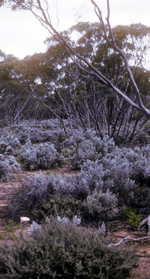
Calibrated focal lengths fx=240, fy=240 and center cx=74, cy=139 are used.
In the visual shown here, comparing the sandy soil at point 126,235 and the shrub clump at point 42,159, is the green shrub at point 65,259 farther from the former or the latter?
the shrub clump at point 42,159

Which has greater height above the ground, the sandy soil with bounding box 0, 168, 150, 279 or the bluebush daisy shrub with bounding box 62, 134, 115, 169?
the bluebush daisy shrub with bounding box 62, 134, 115, 169

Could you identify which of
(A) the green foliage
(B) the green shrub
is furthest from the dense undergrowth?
(A) the green foliage

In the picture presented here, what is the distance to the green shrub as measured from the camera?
249cm

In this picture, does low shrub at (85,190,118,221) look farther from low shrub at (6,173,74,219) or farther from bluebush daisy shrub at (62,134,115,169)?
bluebush daisy shrub at (62,134,115,169)

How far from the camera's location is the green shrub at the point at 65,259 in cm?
249

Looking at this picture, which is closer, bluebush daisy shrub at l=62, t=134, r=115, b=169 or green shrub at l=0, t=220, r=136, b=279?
green shrub at l=0, t=220, r=136, b=279

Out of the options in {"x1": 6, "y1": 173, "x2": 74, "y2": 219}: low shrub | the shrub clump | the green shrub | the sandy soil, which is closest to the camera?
the green shrub

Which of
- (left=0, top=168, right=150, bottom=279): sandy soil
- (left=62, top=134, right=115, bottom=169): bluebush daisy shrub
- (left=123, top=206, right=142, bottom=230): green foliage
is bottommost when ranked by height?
(left=0, top=168, right=150, bottom=279): sandy soil

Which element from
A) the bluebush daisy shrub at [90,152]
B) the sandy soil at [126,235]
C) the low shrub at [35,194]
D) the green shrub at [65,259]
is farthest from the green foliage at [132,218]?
the bluebush daisy shrub at [90,152]

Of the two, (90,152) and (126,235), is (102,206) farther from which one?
(90,152)

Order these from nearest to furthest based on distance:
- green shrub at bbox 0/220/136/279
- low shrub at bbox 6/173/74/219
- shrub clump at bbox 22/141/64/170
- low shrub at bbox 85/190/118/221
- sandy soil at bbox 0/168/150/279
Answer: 1. green shrub at bbox 0/220/136/279
2. sandy soil at bbox 0/168/150/279
3. low shrub at bbox 85/190/118/221
4. low shrub at bbox 6/173/74/219
5. shrub clump at bbox 22/141/64/170

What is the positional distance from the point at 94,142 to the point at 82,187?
19.9 feet

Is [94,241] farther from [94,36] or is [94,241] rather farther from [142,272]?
[94,36]

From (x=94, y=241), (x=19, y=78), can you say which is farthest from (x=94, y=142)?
(x=19, y=78)
